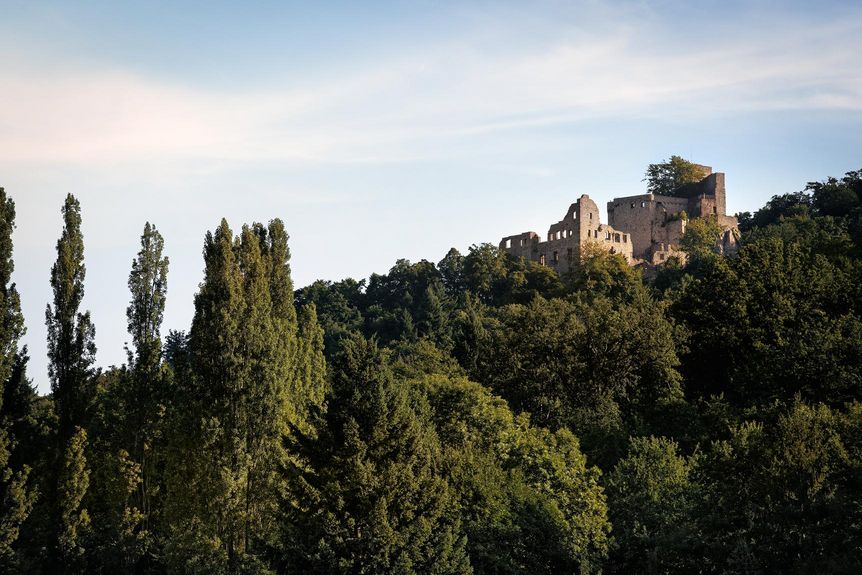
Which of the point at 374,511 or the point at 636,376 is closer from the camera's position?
the point at 374,511

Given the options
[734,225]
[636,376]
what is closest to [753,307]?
[636,376]

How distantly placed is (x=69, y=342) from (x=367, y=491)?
12.0 metres

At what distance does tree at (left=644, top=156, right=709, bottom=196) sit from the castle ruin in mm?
1283

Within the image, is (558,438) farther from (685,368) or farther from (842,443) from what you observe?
(685,368)

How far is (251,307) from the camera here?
3622cm

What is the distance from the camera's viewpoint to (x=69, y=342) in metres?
36.2

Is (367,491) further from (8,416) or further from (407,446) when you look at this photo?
(8,416)

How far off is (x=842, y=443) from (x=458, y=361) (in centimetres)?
2458

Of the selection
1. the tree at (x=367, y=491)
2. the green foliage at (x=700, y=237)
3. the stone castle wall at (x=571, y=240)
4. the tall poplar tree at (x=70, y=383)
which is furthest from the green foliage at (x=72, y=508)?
the green foliage at (x=700, y=237)

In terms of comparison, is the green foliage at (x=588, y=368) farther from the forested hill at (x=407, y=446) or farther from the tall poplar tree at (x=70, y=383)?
the tall poplar tree at (x=70, y=383)

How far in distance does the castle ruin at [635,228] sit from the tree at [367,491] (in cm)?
5397

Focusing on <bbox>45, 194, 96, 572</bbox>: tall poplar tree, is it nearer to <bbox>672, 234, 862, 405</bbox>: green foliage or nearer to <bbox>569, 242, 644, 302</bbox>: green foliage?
<bbox>672, 234, 862, 405</bbox>: green foliage

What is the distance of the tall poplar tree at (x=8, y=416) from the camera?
108ft

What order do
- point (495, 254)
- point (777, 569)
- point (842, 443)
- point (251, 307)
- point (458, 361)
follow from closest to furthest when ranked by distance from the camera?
point (777, 569) < point (842, 443) < point (251, 307) < point (458, 361) < point (495, 254)
